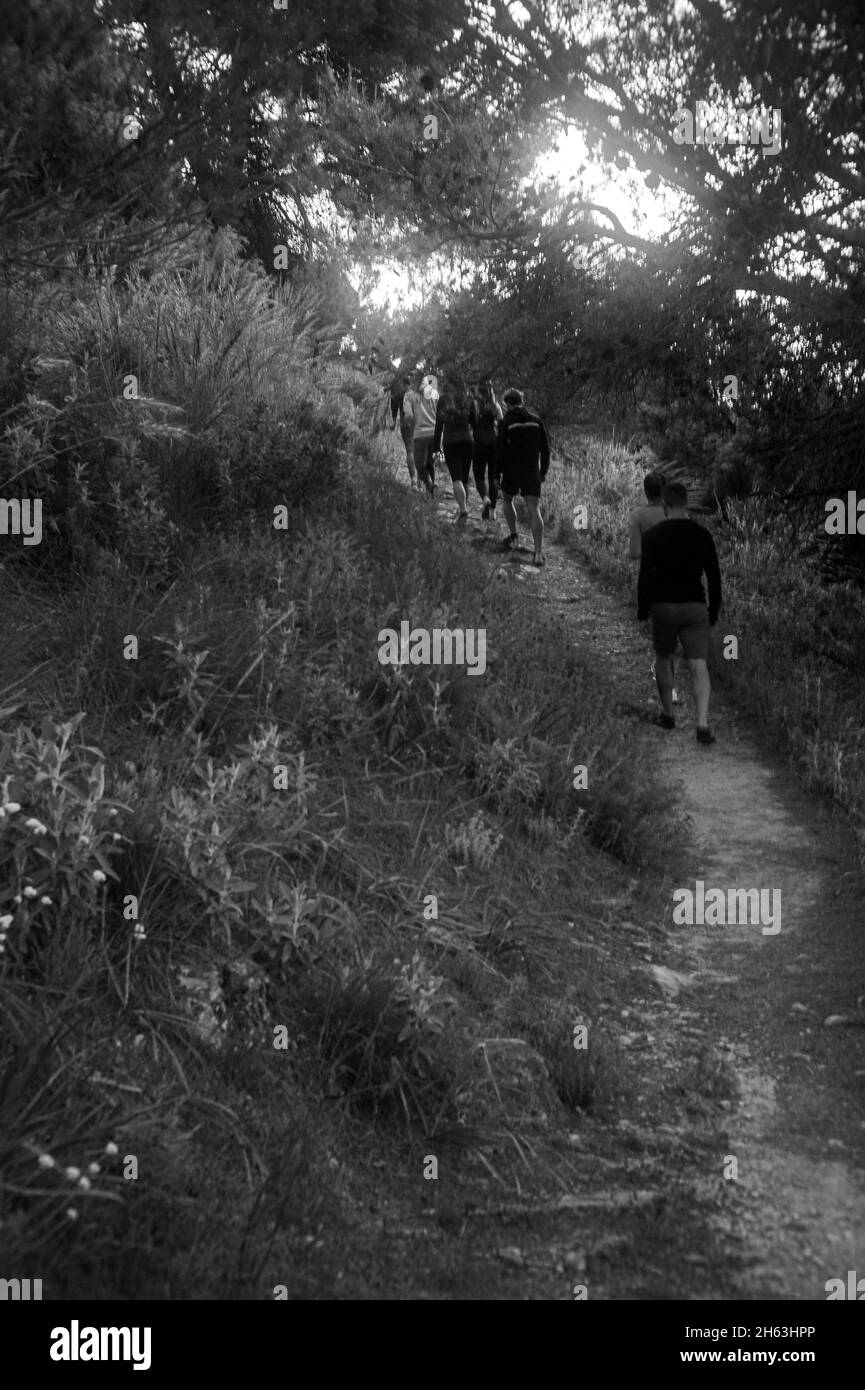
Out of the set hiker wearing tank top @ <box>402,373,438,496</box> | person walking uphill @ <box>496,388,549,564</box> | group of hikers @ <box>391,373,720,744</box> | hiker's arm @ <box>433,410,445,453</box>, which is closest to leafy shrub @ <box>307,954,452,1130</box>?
group of hikers @ <box>391,373,720,744</box>

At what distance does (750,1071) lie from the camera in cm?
504

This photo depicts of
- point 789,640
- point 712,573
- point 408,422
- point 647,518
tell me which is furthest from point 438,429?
point 712,573

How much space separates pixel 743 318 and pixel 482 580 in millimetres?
2742

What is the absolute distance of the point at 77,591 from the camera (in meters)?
6.70

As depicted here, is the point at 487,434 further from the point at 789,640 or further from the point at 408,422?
the point at 789,640

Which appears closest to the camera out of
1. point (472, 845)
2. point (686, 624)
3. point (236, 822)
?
point (236, 822)

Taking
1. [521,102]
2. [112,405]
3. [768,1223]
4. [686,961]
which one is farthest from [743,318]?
[768,1223]

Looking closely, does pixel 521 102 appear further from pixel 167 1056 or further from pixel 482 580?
pixel 167 1056

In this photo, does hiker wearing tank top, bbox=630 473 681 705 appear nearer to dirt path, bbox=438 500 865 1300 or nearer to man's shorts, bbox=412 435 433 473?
dirt path, bbox=438 500 865 1300

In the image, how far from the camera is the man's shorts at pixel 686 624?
32.9 feet

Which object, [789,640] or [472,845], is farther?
[789,640]

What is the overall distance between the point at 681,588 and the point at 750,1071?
212 inches

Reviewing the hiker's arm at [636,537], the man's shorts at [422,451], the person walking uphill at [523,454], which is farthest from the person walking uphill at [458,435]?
the hiker's arm at [636,537]

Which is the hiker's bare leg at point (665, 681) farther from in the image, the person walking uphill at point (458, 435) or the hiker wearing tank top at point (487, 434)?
the hiker wearing tank top at point (487, 434)
